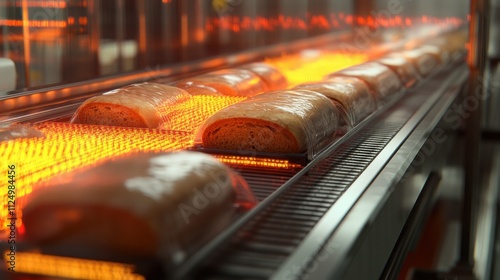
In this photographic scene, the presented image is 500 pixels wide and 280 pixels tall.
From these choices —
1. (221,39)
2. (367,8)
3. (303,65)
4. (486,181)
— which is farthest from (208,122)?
(221,39)

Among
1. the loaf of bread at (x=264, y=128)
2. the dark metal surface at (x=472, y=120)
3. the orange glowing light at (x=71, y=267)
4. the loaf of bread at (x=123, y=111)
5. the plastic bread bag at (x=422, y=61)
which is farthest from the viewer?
the plastic bread bag at (x=422, y=61)

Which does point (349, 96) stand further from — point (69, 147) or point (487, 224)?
point (487, 224)

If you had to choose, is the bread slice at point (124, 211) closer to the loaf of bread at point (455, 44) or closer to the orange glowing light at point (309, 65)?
the orange glowing light at point (309, 65)

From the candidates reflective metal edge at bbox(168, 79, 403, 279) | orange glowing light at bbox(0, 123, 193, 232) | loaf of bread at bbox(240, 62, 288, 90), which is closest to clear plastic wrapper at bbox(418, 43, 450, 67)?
loaf of bread at bbox(240, 62, 288, 90)

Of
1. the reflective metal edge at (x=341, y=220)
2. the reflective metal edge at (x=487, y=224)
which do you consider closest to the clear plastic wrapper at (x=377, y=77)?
the reflective metal edge at (x=341, y=220)

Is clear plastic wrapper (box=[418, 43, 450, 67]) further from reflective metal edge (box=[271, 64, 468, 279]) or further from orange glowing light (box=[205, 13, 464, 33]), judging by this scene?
reflective metal edge (box=[271, 64, 468, 279])

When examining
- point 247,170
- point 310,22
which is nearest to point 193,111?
point 247,170
